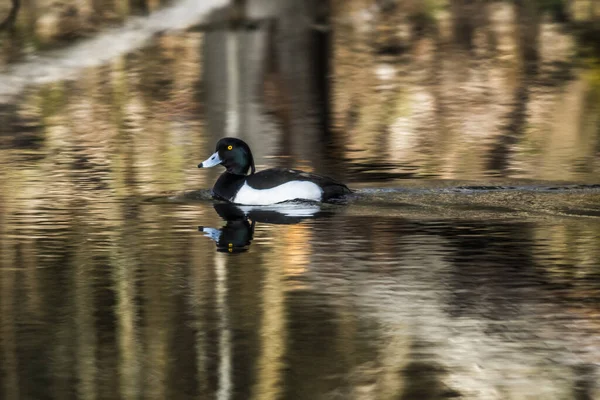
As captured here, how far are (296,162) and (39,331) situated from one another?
26.1ft

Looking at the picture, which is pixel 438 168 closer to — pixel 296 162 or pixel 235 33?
pixel 296 162

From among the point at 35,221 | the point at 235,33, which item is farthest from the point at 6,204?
the point at 235,33

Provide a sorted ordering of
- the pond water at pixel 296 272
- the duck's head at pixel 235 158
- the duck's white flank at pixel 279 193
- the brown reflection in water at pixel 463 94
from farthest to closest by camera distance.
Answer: the brown reflection in water at pixel 463 94
the duck's head at pixel 235 158
the duck's white flank at pixel 279 193
the pond water at pixel 296 272

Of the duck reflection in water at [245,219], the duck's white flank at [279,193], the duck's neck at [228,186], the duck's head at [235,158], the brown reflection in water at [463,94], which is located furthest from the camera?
the brown reflection in water at [463,94]

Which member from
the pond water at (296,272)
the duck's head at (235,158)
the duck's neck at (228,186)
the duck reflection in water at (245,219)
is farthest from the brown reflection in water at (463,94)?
the duck reflection in water at (245,219)

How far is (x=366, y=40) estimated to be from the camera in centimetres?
3127

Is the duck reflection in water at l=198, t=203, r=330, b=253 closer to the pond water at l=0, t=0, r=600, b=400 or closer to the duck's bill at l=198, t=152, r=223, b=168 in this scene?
the pond water at l=0, t=0, r=600, b=400

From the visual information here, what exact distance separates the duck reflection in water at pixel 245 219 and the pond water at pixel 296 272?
3 cm

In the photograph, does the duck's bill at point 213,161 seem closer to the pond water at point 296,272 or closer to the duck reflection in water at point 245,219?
the pond water at point 296,272

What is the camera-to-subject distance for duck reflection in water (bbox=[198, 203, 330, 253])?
1123cm

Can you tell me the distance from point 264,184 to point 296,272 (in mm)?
3455

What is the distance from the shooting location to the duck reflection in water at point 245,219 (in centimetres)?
1123

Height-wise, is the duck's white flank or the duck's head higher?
the duck's head

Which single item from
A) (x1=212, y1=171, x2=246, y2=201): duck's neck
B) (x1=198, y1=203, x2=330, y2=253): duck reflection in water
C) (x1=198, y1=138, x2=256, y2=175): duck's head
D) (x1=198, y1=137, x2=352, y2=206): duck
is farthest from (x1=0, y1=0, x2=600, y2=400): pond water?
(x1=198, y1=138, x2=256, y2=175): duck's head
